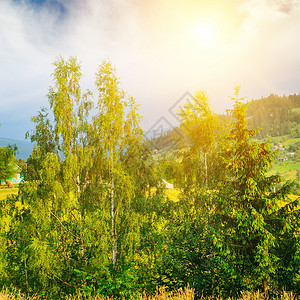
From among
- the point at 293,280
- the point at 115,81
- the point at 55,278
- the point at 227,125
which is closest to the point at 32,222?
the point at 55,278

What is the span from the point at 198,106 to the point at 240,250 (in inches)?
366

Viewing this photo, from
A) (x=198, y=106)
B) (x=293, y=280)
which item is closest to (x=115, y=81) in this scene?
(x=198, y=106)

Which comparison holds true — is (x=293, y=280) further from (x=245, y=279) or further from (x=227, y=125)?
(x=227, y=125)

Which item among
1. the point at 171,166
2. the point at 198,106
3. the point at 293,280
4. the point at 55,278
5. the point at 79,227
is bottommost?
the point at 293,280

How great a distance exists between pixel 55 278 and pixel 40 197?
16.3ft

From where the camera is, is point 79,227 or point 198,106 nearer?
point 79,227

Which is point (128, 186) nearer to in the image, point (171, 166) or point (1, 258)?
point (171, 166)

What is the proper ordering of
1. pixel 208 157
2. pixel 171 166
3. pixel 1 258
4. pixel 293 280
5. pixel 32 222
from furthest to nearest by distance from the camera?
pixel 171 166, pixel 208 157, pixel 1 258, pixel 32 222, pixel 293 280

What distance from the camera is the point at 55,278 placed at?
13.1 metres

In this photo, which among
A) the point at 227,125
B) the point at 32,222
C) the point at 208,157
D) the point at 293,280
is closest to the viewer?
Answer: the point at 293,280

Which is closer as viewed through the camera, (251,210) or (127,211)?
(251,210)

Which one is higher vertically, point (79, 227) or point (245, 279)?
point (79, 227)

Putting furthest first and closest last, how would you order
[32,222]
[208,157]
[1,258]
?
[208,157]
[1,258]
[32,222]

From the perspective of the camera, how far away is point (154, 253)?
16609 millimetres
